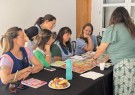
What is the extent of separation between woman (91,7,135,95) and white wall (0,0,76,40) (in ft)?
6.47

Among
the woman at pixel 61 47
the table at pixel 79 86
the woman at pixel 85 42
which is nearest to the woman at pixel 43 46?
the table at pixel 79 86

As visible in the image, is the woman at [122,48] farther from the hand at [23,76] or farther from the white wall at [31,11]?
the white wall at [31,11]

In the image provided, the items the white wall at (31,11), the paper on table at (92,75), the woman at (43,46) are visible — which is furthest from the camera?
the white wall at (31,11)

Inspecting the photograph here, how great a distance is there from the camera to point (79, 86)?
1.77 meters

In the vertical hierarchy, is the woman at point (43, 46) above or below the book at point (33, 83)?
above

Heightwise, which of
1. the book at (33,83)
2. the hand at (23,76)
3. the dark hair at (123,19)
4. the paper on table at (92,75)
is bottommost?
the paper on table at (92,75)

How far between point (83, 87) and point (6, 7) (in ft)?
7.70

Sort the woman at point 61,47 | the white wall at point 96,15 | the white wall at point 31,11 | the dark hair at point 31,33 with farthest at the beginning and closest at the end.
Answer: the white wall at point 96,15 → the white wall at point 31,11 → the dark hair at point 31,33 → the woman at point 61,47

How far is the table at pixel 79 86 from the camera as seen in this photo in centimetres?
163

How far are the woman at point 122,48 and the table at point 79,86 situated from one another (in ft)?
0.40

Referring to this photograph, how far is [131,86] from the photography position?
2.23 metres

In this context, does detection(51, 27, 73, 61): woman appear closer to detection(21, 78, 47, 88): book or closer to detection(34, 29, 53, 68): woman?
detection(34, 29, 53, 68): woman

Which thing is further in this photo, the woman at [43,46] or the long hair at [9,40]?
the woman at [43,46]

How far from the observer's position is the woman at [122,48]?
2197 millimetres
